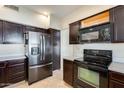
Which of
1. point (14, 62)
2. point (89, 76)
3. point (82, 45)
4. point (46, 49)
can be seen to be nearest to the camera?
point (89, 76)

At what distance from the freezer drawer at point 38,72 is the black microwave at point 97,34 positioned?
69.7 inches

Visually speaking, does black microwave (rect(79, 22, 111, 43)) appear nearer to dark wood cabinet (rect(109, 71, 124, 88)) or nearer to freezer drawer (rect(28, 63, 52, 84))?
dark wood cabinet (rect(109, 71, 124, 88))

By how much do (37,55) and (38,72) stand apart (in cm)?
61

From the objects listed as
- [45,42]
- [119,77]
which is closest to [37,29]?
[45,42]

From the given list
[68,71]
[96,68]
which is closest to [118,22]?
[96,68]

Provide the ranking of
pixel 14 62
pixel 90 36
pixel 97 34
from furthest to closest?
pixel 14 62, pixel 90 36, pixel 97 34

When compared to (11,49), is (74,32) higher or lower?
higher

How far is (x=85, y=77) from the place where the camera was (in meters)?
2.46

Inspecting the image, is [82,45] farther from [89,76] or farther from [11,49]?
[11,49]

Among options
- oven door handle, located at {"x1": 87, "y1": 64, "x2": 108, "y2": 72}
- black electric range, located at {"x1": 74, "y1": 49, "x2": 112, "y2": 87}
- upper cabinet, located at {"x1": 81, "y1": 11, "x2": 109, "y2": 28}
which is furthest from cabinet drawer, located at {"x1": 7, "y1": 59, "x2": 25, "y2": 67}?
upper cabinet, located at {"x1": 81, "y1": 11, "x2": 109, "y2": 28}

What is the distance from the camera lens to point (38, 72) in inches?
138

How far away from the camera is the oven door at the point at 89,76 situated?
6.38ft

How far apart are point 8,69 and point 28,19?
80.9 inches
